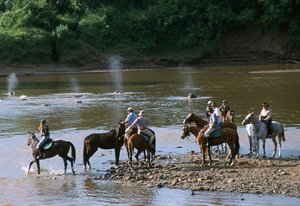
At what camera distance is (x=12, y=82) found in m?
57.9

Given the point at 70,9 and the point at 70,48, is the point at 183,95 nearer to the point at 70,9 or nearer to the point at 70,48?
the point at 70,48

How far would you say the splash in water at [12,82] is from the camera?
48.1 metres

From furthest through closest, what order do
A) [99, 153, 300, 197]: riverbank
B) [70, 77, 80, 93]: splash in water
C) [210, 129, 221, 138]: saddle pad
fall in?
[70, 77, 80, 93]: splash in water → [210, 129, 221, 138]: saddle pad → [99, 153, 300, 197]: riverbank

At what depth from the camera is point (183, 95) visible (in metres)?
42.9

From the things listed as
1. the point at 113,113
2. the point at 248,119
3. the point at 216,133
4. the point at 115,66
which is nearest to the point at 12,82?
the point at 115,66

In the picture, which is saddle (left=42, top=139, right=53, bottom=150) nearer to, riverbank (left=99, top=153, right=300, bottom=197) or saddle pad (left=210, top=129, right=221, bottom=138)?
riverbank (left=99, top=153, right=300, bottom=197)

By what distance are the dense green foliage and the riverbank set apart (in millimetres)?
53877

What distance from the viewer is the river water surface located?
16859mm

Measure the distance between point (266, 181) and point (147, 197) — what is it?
3191 mm

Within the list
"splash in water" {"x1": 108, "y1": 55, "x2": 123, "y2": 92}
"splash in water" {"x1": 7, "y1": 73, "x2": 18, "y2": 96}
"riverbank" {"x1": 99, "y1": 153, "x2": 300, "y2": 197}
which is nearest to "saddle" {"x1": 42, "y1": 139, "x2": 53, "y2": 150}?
"riverbank" {"x1": 99, "y1": 153, "x2": 300, "y2": 197}

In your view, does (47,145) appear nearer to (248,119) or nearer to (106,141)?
(106,141)

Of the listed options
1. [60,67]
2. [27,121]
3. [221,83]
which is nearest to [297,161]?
[27,121]

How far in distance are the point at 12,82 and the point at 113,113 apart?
25.2 metres

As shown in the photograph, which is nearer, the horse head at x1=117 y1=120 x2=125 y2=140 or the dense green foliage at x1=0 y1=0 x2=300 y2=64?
the horse head at x1=117 y1=120 x2=125 y2=140
